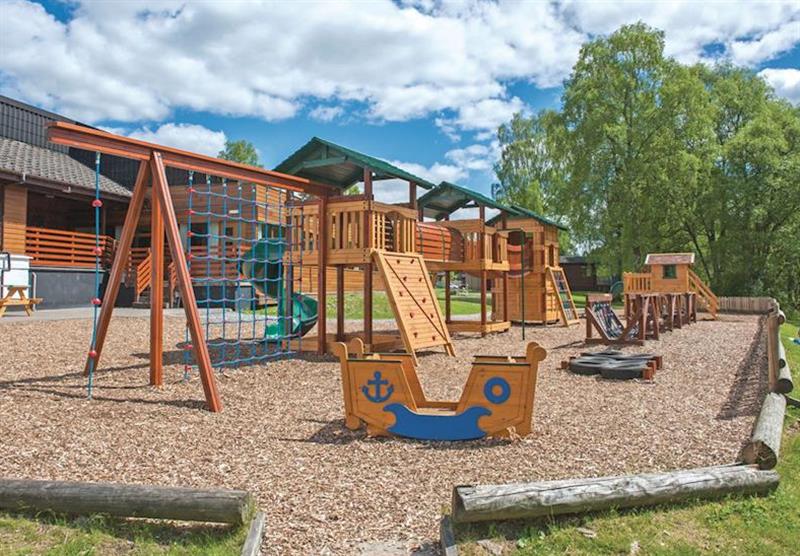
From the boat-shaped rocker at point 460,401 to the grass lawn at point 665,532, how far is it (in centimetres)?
168

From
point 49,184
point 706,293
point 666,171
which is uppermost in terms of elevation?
point 666,171

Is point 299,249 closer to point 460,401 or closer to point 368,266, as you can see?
point 368,266

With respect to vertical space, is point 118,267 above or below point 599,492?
above

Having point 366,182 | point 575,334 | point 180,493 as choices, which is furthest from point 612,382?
point 575,334

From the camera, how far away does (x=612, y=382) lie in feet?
27.5

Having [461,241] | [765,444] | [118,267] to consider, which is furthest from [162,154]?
[461,241]

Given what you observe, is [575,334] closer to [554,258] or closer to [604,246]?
[554,258]

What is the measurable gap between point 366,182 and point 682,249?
3294cm

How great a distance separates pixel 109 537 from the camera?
11.0 ft

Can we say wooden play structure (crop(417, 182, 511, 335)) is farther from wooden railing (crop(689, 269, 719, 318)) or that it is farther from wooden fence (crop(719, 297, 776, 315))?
wooden fence (crop(719, 297, 776, 315))

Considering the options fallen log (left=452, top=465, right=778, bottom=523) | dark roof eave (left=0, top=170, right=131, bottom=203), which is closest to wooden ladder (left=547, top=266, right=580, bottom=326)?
fallen log (left=452, top=465, right=778, bottom=523)

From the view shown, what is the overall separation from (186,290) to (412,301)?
4.78 m

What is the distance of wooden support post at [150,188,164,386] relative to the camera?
742cm

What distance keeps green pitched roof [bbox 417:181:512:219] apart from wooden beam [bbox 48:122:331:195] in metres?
6.60
